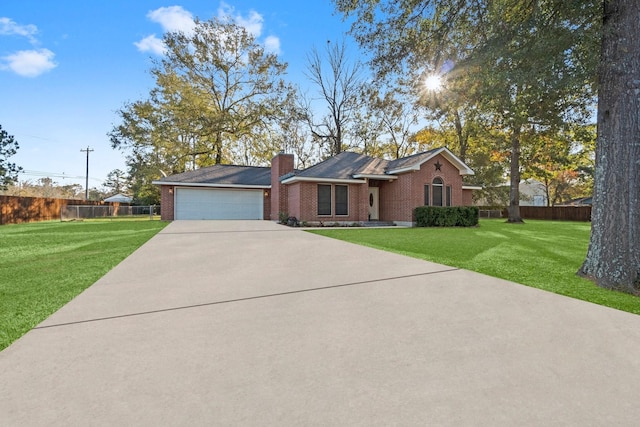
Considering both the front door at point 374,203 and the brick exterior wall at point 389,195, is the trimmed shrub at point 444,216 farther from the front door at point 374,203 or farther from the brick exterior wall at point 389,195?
the front door at point 374,203

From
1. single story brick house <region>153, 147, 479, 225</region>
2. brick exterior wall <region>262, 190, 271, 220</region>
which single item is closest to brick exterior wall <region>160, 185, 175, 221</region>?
single story brick house <region>153, 147, 479, 225</region>

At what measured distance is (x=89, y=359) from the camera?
7.14ft

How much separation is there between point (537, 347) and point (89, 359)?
330cm

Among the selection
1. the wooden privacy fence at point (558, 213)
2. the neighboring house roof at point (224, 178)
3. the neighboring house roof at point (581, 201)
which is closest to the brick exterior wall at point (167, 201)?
the neighboring house roof at point (224, 178)

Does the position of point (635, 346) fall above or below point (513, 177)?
below

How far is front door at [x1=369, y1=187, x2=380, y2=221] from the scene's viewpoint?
1875 cm

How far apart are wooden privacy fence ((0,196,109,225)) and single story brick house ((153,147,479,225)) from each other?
28.4 feet

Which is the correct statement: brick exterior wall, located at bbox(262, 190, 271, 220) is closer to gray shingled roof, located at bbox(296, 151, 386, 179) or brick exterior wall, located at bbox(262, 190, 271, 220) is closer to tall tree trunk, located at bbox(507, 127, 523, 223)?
gray shingled roof, located at bbox(296, 151, 386, 179)

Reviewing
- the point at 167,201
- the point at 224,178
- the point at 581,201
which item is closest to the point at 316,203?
the point at 224,178

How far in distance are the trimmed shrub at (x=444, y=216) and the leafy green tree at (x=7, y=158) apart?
96.0 ft

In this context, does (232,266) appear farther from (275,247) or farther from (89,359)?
(89,359)

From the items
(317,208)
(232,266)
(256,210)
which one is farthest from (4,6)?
(232,266)

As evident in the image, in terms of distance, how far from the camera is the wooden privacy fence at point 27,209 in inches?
723

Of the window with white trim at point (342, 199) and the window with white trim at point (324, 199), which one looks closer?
the window with white trim at point (324, 199)
